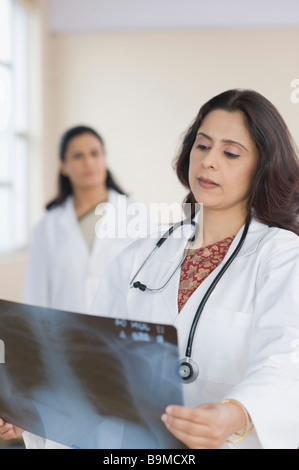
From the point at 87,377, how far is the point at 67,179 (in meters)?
1.64

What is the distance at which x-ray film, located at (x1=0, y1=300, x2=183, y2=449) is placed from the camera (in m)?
0.62

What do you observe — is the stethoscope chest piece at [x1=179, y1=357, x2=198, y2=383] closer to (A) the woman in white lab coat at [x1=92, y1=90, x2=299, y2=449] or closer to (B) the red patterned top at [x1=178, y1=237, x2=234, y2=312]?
(A) the woman in white lab coat at [x1=92, y1=90, x2=299, y2=449]

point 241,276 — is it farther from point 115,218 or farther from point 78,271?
point 78,271

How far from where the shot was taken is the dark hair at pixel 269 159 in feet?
2.79

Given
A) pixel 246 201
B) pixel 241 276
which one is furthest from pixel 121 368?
pixel 246 201

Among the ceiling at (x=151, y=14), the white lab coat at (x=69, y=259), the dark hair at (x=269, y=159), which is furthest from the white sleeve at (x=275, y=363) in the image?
the white lab coat at (x=69, y=259)

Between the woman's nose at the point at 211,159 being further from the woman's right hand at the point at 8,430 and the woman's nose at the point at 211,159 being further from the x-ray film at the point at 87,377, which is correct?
the woman's right hand at the point at 8,430

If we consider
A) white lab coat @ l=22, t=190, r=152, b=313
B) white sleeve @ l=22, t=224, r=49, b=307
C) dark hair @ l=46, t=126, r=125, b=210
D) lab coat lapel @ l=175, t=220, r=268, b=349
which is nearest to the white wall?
dark hair @ l=46, t=126, r=125, b=210

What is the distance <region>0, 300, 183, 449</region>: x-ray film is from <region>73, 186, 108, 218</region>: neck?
141 cm

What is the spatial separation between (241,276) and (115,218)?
1139mm

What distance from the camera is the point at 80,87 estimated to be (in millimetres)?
3711

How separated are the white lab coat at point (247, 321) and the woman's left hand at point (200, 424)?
48 mm
